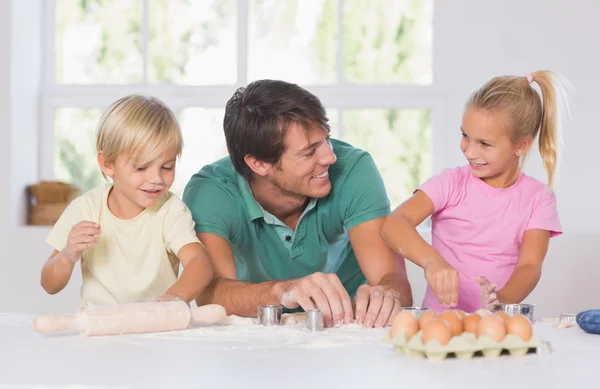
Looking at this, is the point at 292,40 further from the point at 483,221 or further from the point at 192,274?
the point at 192,274

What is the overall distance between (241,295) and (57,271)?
42cm

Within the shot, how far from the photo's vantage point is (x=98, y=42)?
4172 mm

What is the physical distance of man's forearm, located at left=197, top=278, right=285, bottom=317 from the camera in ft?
6.09

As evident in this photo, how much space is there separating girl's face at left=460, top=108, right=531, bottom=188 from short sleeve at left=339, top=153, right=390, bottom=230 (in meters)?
0.27

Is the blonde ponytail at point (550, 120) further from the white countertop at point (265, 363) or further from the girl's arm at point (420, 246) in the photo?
the white countertop at point (265, 363)

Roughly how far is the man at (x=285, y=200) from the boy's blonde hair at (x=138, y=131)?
0.28m

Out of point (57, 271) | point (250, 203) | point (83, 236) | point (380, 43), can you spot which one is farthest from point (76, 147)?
point (83, 236)

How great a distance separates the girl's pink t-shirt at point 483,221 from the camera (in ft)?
6.89

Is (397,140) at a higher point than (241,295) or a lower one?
higher

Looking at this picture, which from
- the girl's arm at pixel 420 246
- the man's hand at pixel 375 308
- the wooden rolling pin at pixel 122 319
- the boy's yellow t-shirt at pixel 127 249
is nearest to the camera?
the wooden rolling pin at pixel 122 319

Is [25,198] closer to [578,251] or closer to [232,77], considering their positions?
[232,77]

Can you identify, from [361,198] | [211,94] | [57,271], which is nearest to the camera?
[57,271]

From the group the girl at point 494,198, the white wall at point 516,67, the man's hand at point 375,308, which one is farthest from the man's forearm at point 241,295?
the white wall at point 516,67

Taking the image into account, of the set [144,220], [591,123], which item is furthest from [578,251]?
[144,220]
